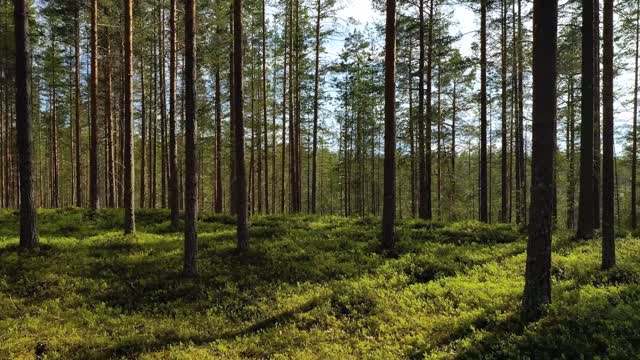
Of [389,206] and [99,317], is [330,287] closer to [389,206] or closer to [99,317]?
[389,206]

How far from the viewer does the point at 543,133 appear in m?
7.35

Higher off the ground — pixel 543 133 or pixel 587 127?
pixel 587 127

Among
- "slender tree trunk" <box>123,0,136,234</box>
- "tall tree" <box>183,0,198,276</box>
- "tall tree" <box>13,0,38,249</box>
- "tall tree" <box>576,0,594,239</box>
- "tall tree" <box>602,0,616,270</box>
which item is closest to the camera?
"tall tree" <box>602,0,616,270</box>

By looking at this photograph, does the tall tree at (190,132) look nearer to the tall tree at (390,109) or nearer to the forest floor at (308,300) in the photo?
the forest floor at (308,300)

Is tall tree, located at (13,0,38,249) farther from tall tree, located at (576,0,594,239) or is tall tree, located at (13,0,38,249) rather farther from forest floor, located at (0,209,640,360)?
tall tree, located at (576,0,594,239)

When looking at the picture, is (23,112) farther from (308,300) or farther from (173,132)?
(308,300)

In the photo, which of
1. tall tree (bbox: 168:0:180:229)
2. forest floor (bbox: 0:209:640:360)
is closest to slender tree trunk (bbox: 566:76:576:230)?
forest floor (bbox: 0:209:640:360)

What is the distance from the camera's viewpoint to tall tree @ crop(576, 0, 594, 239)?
12.0m

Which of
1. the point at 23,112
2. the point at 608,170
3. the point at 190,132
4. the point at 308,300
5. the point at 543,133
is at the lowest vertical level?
the point at 308,300

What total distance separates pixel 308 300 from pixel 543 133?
6250 millimetres

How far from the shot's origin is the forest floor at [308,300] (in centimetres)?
727

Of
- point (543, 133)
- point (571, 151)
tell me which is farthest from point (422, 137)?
point (571, 151)

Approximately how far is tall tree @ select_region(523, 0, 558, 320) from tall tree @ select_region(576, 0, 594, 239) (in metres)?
6.05

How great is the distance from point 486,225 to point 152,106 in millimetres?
23979
